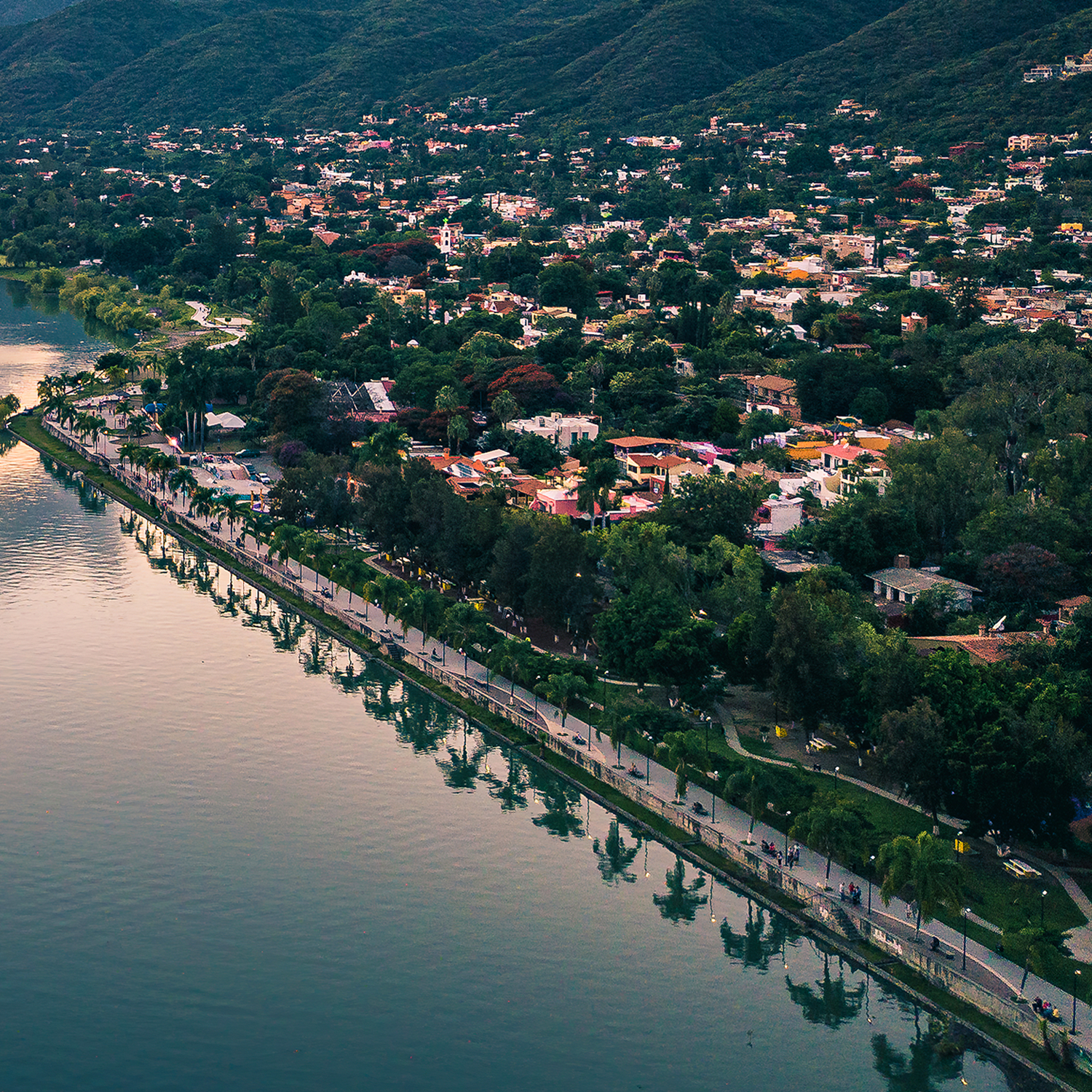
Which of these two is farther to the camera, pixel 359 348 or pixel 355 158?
pixel 355 158

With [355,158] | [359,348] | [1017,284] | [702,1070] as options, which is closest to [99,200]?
[355,158]

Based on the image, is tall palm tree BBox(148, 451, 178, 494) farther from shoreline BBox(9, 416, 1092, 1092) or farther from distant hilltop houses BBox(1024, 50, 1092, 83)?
distant hilltop houses BBox(1024, 50, 1092, 83)

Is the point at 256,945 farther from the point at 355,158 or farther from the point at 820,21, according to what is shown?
the point at 820,21

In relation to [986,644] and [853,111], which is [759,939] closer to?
[986,644]

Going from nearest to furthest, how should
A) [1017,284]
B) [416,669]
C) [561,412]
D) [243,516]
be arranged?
[416,669], [243,516], [561,412], [1017,284]

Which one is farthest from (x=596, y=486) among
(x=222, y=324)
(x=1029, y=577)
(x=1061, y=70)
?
(x=1061, y=70)

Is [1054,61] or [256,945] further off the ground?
[1054,61]

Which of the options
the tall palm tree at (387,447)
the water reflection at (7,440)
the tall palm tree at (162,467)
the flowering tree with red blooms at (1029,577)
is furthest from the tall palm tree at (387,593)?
the water reflection at (7,440)
